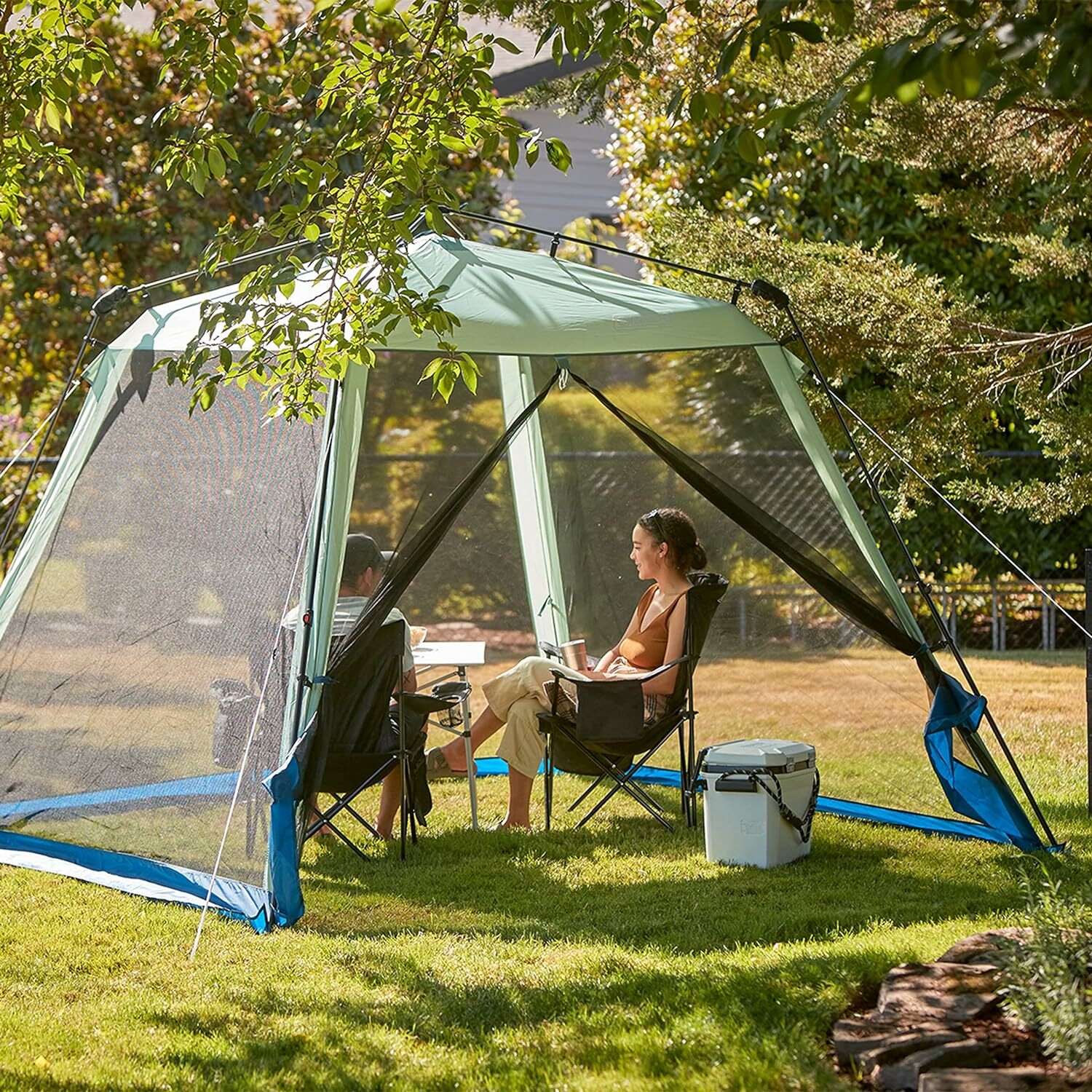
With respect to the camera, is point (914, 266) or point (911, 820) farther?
point (914, 266)

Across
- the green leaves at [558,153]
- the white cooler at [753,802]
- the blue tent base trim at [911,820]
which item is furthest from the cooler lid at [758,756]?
the green leaves at [558,153]

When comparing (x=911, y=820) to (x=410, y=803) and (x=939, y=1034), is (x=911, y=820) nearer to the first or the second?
(x=410, y=803)

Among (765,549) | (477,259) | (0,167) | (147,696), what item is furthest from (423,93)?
(765,549)

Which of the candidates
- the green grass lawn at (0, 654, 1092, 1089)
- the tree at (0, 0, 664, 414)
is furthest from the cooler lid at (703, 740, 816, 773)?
the tree at (0, 0, 664, 414)

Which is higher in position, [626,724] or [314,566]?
[314,566]

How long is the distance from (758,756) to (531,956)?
1.19 metres

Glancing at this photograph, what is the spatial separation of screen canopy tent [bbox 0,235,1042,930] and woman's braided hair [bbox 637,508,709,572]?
19 centimetres

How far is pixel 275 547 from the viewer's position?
4.23 m

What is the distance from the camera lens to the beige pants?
16.5 feet

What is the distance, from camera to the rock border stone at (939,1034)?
2330 millimetres

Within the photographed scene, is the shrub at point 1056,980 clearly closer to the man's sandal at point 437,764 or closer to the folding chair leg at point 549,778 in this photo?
the folding chair leg at point 549,778

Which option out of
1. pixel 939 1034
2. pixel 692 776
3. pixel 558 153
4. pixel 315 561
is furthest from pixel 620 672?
pixel 939 1034

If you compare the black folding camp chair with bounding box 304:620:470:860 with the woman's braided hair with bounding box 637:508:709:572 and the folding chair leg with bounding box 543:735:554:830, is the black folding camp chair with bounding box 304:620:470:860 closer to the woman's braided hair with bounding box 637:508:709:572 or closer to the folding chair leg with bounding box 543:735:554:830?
the folding chair leg with bounding box 543:735:554:830

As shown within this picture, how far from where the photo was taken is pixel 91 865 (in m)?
4.34
